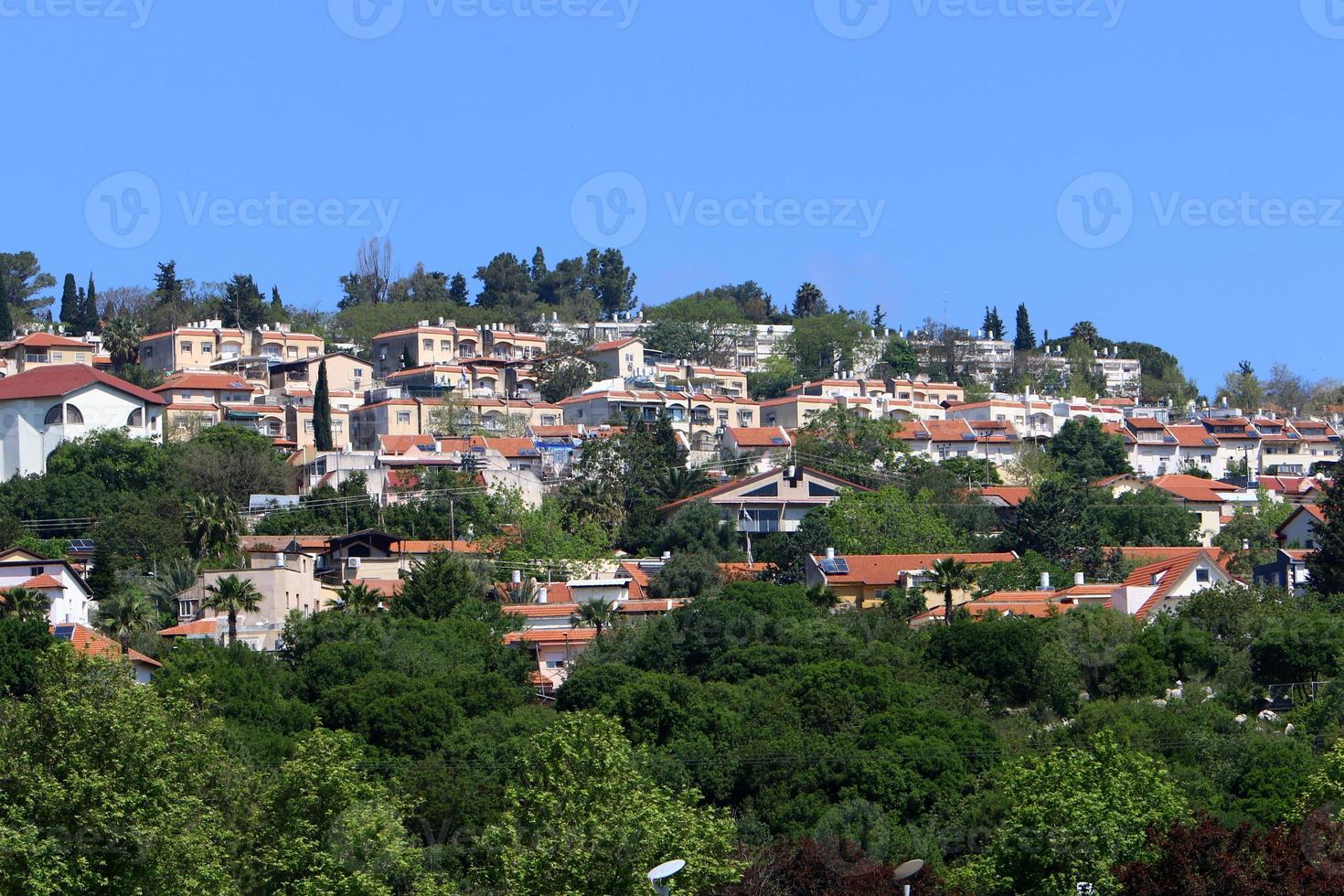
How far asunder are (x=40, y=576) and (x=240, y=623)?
5.46m

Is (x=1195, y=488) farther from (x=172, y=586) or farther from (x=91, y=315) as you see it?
(x=91, y=315)

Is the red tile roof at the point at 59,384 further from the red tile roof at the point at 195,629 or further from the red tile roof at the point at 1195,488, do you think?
the red tile roof at the point at 1195,488

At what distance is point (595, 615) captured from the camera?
55.0m

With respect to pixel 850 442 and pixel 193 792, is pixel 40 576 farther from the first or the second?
pixel 850 442

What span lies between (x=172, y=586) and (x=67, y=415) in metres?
21.3

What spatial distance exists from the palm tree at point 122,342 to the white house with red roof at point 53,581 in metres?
41.2

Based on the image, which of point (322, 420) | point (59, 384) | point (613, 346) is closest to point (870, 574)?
point (322, 420)

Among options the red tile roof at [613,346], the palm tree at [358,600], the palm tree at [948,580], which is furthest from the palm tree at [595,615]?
the red tile roof at [613,346]

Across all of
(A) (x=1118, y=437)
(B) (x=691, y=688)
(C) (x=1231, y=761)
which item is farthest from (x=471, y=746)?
(A) (x=1118, y=437)

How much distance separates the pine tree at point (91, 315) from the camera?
112m

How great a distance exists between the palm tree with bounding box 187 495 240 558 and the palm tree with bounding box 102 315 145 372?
36.6 metres

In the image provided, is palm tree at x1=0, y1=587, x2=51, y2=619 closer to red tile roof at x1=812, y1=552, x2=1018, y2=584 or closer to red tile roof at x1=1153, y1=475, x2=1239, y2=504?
red tile roof at x1=812, y1=552, x2=1018, y2=584

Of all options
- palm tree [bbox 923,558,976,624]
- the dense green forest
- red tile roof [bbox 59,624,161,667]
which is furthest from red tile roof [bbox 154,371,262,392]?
palm tree [bbox 923,558,976,624]

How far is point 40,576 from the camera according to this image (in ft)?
183
